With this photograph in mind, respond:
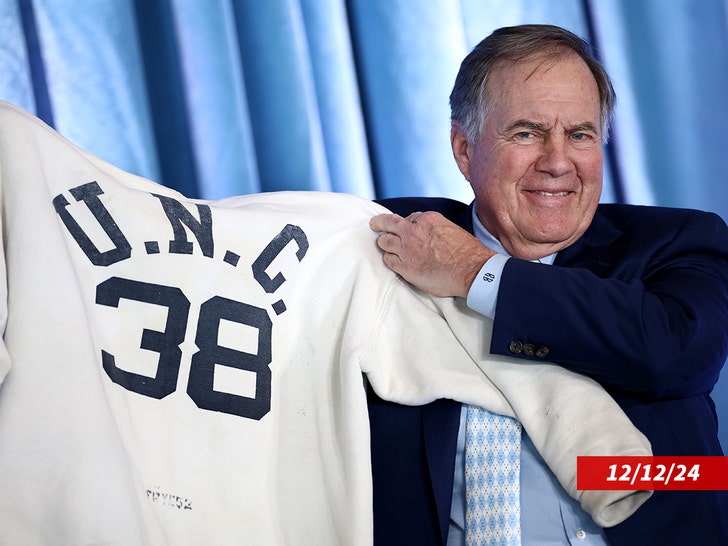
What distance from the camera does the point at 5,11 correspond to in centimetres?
164

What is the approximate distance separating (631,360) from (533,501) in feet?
0.81

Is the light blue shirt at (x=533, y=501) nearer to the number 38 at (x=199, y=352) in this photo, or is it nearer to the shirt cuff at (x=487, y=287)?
the shirt cuff at (x=487, y=287)

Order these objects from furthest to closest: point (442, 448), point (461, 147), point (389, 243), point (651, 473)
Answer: point (461, 147) → point (389, 243) → point (442, 448) → point (651, 473)

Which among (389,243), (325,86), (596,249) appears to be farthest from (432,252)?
(325,86)

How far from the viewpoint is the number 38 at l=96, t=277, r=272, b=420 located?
117cm

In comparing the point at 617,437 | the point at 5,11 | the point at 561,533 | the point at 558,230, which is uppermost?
the point at 5,11

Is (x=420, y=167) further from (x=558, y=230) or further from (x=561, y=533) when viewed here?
(x=561, y=533)

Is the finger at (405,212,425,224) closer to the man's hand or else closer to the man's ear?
the man's hand

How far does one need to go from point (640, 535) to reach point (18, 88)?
1328 millimetres

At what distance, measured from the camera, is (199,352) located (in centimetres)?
123

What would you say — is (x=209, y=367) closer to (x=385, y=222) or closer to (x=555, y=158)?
(x=385, y=222)

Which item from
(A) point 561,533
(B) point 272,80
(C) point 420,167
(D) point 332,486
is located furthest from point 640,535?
(B) point 272,80

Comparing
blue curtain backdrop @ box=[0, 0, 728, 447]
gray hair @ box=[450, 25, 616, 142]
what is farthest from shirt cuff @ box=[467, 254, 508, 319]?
blue curtain backdrop @ box=[0, 0, 728, 447]

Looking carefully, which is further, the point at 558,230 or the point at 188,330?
the point at 558,230
